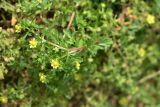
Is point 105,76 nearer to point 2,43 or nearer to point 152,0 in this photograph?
point 152,0

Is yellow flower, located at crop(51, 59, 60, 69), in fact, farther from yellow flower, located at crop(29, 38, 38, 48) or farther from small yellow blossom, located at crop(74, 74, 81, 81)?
small yellow blossom, located at crop(74, 74, 81, 81)

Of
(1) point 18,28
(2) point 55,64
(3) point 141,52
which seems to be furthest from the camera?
(3) point 141,52

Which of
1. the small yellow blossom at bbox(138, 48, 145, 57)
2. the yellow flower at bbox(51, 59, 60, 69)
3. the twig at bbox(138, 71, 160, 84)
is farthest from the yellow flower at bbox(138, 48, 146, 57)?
the yellow flower at bbox(51, 59, 60, 69)

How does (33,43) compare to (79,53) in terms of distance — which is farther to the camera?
(79,53)

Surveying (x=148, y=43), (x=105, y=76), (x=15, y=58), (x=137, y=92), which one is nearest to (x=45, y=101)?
(x=15, y=58)

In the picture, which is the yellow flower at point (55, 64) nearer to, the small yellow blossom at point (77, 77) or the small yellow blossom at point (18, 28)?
the small yellow blossom at point (18, 28)

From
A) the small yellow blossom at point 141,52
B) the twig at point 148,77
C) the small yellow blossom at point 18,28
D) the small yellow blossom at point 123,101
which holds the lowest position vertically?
the small yellow blossom at point 123,101

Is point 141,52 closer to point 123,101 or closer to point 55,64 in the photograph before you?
point 123,101

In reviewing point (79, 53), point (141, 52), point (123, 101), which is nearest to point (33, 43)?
point (79, 53)

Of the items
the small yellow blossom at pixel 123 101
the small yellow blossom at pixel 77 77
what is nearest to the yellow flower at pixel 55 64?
the small yellow blossom at pixel 77 77
